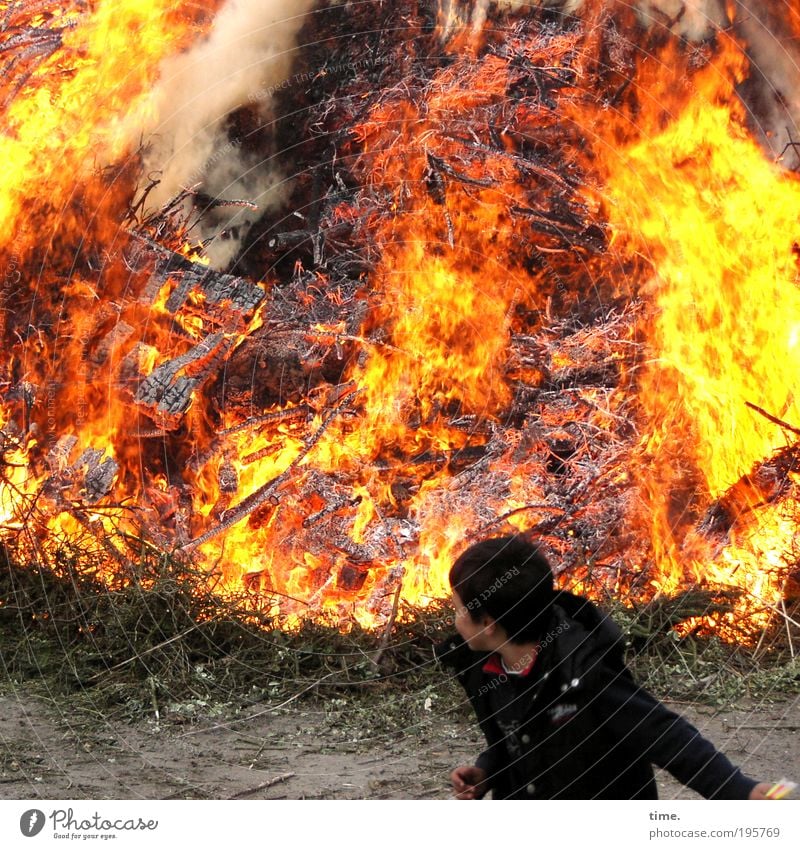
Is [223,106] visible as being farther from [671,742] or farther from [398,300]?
[671,742]

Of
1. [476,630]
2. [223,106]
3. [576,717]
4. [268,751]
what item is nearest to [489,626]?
[476,630]

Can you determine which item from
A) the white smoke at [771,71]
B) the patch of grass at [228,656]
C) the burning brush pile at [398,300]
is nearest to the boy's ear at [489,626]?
the patch of grass at [228,656]

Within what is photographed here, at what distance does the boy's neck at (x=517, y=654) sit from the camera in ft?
7.50

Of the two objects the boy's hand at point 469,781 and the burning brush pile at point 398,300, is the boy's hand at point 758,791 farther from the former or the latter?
the burning brush pile at point 398,300

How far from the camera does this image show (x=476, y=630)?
2283mm

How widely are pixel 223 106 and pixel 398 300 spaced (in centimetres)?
111

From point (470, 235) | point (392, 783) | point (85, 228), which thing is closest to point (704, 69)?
point (470, 235)

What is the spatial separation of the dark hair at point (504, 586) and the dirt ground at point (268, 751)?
3.88ft

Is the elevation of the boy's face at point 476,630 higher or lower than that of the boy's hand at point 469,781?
higher

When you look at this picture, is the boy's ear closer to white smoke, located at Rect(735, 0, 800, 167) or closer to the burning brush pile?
the burning brush pile

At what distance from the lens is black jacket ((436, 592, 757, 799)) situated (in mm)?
2039

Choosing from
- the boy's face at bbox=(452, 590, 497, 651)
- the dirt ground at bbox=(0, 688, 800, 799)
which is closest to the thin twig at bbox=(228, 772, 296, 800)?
the dirt ground at bbox=(0, 688, 800, 799)
